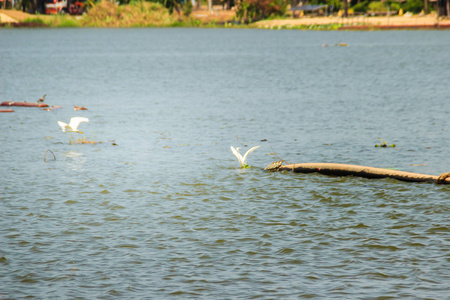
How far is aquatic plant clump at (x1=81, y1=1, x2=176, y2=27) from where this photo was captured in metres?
167

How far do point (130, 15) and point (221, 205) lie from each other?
161 metres

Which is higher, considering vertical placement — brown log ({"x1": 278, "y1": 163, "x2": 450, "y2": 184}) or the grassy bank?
the grassy bank

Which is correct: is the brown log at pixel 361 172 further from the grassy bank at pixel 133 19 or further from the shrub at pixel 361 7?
the grassy bank at pixel 133 19

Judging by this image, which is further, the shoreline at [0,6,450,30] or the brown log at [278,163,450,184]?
the shoreline at [0,6,450,30]

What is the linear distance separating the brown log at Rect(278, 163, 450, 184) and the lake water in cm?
13

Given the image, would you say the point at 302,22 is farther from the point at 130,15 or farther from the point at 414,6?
the point at 130,15

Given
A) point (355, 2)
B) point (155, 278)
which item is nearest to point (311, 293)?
point (155, 278)

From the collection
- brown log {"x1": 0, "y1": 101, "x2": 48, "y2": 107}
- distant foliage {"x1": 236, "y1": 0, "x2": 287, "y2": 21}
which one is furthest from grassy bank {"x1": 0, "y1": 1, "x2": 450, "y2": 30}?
brown log {"x1": 0, "y1": 101, "x2": 48, "y2": 107}

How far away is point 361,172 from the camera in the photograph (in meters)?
13.5

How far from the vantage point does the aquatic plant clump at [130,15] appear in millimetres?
167000

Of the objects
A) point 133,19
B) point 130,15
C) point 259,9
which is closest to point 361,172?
point 259,9

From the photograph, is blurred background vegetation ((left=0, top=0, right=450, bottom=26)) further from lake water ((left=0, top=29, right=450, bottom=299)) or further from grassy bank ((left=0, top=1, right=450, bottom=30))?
lake water ((left=0, top=29, right=450, bottom=299))

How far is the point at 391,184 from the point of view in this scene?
13.0 m

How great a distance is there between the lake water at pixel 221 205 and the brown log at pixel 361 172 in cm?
13
